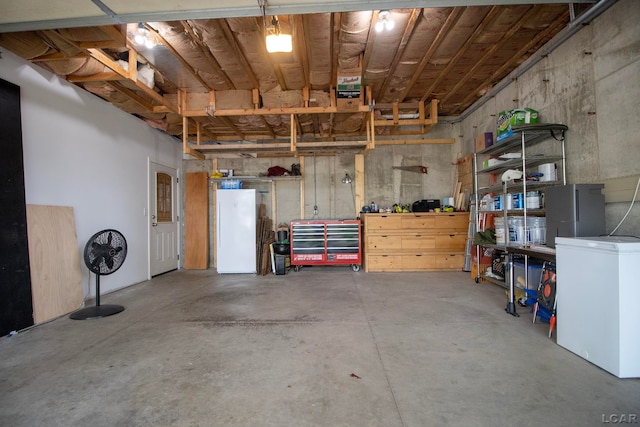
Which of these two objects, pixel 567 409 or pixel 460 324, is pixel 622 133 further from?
pixel 567 409

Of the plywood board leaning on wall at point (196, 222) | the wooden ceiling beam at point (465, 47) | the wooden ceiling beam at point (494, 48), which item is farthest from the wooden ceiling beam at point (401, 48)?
the plywood board leaning on wall at point (196, 222)

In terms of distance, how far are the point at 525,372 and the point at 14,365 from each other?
3837mm

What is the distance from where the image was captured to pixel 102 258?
3307 mm

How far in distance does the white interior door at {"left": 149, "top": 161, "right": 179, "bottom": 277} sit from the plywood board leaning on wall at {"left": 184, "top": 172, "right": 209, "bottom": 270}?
234 millimetres

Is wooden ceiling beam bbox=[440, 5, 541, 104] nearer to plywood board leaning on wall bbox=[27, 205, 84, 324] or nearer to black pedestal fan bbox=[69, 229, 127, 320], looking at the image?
black pedestal fan bbox=[69, 229, 127, 320]

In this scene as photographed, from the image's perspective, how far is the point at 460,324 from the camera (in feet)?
9.29

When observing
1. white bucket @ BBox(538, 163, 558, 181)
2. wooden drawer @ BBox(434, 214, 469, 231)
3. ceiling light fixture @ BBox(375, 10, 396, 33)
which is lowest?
wooden drawer @ BBox(434, 214, 469, 231)

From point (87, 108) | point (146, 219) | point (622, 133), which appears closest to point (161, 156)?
point (146, 219)

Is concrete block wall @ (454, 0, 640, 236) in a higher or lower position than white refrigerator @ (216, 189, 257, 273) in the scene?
higher

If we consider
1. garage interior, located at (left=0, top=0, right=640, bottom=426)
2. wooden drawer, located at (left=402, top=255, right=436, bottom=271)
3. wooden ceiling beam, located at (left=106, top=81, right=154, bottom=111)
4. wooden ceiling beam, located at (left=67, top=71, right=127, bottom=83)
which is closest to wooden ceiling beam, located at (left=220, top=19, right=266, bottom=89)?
garage interior, located at (left=0, top=0, right=640, bottom=426)

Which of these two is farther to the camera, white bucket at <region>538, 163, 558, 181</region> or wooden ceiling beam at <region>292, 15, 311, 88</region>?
white bucket at <region>538, 163, 558, 181</region>

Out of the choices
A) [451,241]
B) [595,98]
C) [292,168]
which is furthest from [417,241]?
[595,98]

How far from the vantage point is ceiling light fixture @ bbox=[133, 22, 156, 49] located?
Result: 9.50ft

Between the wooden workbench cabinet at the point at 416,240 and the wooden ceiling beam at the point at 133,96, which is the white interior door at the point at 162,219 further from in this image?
the wooden workbench cabinet at the point at 416,240
